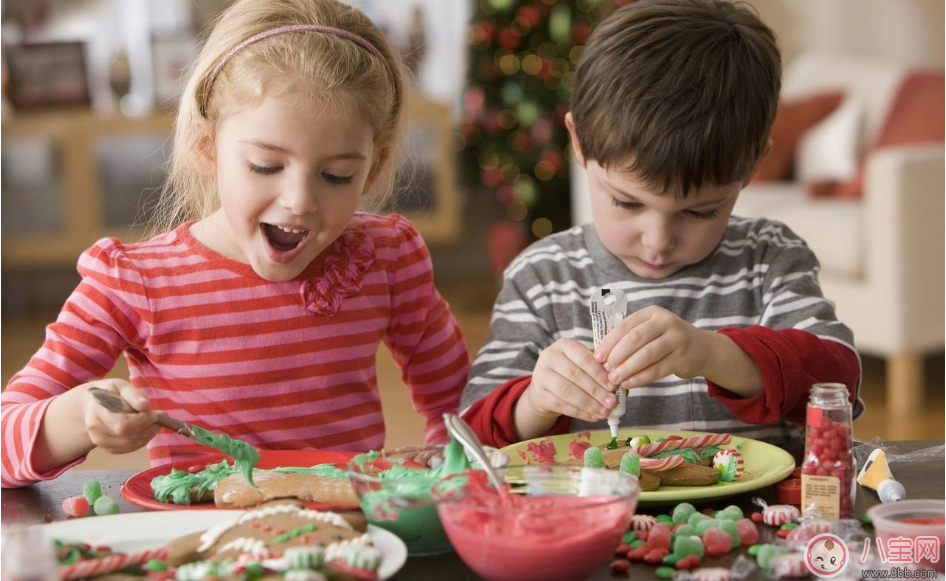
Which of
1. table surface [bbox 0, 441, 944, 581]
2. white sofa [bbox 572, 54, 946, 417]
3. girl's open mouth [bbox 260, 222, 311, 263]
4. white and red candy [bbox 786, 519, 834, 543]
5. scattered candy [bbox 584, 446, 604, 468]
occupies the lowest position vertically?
white sofa [bbox 572, 54, 946, 417]

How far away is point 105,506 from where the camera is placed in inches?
39.6

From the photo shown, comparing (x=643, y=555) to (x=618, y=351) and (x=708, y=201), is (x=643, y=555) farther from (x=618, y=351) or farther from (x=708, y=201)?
(x=708, y=201)

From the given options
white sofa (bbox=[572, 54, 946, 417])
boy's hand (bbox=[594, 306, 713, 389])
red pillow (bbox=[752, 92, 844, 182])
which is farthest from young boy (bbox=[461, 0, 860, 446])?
red pillow (bbox=[752, 92, 844, 182])

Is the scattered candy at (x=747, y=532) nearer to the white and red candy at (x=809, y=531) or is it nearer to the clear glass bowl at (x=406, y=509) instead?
the white and red candy at (x=809, y=531)

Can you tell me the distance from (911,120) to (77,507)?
136 inches

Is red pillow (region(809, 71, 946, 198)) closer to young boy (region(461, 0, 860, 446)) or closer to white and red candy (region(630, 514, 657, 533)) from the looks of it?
young boy (region(461, 0, 860, 446))

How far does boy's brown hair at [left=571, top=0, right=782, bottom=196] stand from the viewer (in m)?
1.25

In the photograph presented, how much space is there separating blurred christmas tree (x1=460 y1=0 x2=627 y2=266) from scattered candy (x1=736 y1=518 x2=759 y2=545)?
4.13 meters

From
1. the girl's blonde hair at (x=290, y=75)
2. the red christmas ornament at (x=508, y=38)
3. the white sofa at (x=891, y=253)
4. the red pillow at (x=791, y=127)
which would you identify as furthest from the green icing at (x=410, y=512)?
the red christmas ornament at (x=508, y=38)

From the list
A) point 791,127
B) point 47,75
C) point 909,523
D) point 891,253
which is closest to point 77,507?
point 909,523

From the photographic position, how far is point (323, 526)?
34.0 inches

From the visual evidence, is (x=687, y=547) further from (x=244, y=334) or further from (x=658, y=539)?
(x=244, y=334)

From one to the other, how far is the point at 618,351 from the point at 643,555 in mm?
281

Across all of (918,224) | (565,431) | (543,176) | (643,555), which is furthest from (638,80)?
(543,176)
